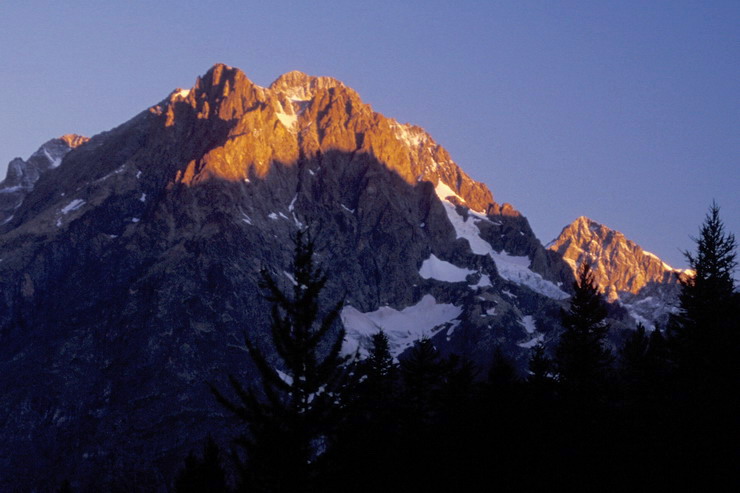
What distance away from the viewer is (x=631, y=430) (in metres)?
29.7

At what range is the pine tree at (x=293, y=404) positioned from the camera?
86.2 ft

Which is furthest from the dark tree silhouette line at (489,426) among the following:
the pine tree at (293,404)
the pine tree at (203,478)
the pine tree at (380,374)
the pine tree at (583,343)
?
the pine tree at (203,478)

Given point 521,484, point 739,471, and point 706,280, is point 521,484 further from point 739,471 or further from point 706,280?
point 706,280

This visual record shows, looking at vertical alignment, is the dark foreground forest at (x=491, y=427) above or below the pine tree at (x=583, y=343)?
below

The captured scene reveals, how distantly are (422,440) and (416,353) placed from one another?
1704cm

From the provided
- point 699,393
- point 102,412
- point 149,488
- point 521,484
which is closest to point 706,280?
point 699,393

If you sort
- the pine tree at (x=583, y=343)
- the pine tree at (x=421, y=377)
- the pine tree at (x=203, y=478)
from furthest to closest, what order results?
the pine tree at (x=203, y=478) → the pine tree at (x=421, y=377) → the pine tree at (x=583, y=343)

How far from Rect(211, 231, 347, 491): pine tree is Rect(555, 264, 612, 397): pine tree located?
922 inches

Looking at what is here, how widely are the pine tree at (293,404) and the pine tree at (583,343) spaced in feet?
76.8

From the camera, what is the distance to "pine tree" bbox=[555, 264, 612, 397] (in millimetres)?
49156

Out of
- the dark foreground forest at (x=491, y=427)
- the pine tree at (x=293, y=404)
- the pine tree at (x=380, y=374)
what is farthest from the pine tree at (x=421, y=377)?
the pine tree at (x=293, y=404)

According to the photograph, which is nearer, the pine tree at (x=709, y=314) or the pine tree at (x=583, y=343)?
the pine tree at (x=709, y=314)

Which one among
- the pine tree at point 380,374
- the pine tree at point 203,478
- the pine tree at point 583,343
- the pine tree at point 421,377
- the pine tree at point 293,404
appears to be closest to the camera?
the pine tree at point 293,404

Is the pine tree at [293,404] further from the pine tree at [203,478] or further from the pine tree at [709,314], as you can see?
the pine tree at [203,478]
